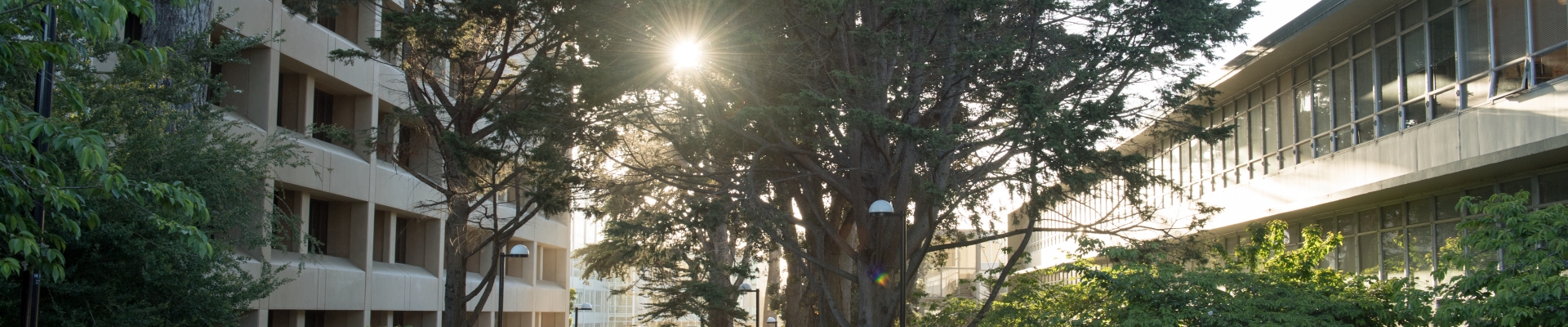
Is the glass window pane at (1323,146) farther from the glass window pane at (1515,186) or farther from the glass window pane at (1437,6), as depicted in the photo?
the glass window pane at (1515,186)

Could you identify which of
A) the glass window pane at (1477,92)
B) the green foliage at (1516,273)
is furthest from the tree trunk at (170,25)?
the glass window pane at (1477,92)

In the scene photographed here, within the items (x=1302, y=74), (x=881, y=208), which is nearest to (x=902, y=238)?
(x=881, y=208)

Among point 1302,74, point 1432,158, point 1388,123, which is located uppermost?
point 1302,74

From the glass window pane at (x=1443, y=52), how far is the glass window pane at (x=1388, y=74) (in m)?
1.11

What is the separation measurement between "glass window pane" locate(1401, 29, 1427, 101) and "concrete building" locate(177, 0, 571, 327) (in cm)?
1931

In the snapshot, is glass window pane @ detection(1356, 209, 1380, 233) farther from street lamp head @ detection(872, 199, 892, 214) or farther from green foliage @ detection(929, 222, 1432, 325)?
street lamp head @ detection(872, 199, 892, 214)

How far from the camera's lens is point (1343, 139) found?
2359 cm

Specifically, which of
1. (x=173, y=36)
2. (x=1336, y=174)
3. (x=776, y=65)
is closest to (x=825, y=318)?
(x=776, y=65)

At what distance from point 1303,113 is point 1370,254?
3493 mm

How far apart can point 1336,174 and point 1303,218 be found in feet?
9.48

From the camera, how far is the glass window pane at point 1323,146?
23922 millimetres

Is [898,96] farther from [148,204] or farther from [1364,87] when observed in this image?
[148,204]

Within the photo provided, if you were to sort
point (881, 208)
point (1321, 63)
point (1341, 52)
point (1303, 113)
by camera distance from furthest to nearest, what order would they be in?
point (1303, 113) < point (1321, 63) < point (1341, 52) < point (881, 208)

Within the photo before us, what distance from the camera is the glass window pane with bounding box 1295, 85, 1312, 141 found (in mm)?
25078
